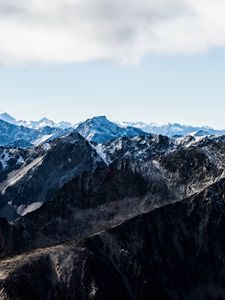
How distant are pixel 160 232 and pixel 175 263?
10.8 m

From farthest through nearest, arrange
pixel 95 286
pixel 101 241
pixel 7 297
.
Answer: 1. pixel 101 241
2. pixel 95 286
3. pixel 7 297

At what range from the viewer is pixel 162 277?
187 meters

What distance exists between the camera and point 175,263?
195125 mm

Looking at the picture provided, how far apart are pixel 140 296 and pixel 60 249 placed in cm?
2574

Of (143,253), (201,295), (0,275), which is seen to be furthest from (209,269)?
(0,275)

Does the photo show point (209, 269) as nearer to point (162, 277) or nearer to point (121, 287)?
point (162, 277)

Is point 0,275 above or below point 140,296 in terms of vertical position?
above

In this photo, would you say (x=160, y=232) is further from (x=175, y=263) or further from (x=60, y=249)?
(x=60, y=249)

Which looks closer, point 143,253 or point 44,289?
point 44,289

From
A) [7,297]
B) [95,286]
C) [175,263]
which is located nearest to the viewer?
[7,297]

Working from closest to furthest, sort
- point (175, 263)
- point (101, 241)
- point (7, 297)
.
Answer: point (7, 297), point (101, 241), point (175, 263)

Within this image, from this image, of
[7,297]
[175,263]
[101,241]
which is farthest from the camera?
[175,263]

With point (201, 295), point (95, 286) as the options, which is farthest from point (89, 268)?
point (201, 295)

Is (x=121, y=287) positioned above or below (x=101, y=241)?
below
